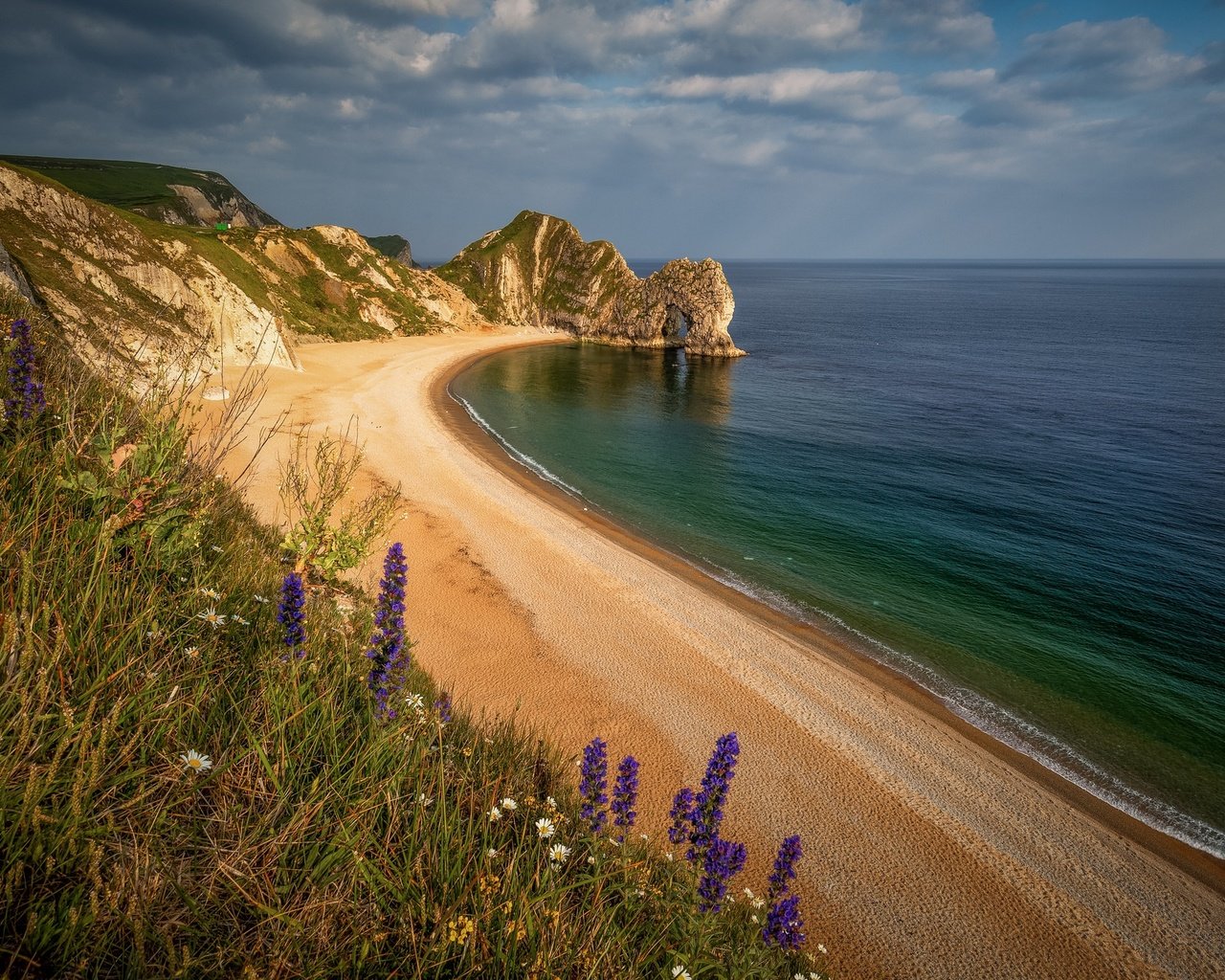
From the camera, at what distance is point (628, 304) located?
89938 mm

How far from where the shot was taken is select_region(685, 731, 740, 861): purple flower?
15.7 ft

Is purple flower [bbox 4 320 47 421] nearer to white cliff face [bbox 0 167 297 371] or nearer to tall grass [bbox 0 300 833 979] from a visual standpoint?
tall grass [bbox 0 300 833 979]

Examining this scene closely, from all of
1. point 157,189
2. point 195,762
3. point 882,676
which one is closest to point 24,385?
point 195,762

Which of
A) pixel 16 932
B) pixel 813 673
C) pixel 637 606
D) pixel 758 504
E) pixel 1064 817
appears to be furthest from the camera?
pixel 758 504

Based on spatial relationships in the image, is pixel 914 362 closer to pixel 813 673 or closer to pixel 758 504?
pixel 758 504

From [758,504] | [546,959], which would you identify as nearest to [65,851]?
[546,959]

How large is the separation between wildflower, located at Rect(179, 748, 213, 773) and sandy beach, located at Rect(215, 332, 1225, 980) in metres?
5.10

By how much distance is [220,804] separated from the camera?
11.1 ft

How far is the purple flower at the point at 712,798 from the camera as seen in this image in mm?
4781

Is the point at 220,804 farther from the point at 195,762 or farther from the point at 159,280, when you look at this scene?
the point at 159,280

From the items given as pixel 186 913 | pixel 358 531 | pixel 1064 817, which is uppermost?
pixel 186 913

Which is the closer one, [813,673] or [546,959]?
[546,959]

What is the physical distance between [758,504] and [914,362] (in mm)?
55172

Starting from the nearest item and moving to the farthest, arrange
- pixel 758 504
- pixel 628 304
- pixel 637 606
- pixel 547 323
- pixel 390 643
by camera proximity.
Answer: pixel 390 643, pixel 637 606, pixel 758 504, pixel 628 304, pixel 547 323
